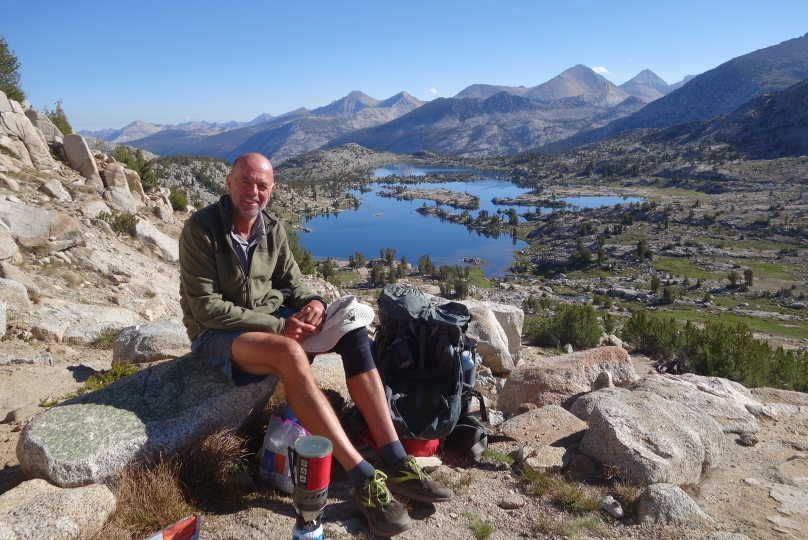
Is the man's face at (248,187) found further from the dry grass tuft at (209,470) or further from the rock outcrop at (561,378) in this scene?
the rock outcrop at (561,378)

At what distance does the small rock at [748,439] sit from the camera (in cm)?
532

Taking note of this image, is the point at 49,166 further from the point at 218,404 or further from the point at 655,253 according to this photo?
the point at 655,253

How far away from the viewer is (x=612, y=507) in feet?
12.4

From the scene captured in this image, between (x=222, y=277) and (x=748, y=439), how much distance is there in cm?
564

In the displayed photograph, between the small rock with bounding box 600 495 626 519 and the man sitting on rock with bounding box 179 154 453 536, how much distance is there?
1.27m

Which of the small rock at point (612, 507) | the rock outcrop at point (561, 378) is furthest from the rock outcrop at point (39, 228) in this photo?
the small rock at point (612, 507)

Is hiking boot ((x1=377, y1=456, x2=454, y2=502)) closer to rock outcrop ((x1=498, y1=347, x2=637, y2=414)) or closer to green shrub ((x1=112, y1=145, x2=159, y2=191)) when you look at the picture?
rock outcrop ((x1=498, y1=347, x2=637, y2=414))

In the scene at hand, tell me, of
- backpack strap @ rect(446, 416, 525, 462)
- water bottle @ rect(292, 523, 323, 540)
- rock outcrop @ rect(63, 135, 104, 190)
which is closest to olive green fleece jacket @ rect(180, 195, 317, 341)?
water bottle @ rect(292, 523, 323, 540)

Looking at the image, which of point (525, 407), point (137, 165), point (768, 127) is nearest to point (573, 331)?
point (525, 407)

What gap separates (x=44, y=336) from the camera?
7.40m

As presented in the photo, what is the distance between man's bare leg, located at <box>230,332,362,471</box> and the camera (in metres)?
3.43

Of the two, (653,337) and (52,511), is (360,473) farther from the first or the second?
(653,337)

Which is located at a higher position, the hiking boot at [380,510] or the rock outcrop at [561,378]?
the hiking boot at [380,510]

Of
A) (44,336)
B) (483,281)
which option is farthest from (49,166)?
(483,281)
